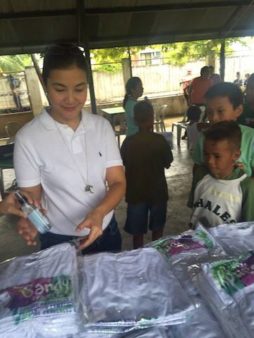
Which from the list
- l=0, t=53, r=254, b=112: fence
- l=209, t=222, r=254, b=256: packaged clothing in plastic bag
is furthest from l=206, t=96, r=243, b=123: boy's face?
l=0, t=53, r=254, b=112: fence

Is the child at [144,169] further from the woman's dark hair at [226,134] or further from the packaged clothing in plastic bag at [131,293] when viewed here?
the packaged clothing in plastic bag at [131,293]

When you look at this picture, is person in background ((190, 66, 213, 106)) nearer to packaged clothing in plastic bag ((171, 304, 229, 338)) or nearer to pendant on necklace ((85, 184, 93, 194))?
pendant on necklace ((85, 184, 93, 194))

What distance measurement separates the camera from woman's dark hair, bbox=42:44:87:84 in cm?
117

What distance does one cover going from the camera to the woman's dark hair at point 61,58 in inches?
46.2

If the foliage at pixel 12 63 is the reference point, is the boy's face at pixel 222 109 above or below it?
below

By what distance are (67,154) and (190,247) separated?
1.99 ft

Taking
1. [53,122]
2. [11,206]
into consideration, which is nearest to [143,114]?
[53,122]

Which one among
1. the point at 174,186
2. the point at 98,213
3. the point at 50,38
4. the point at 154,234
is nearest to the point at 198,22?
the point at 50,38

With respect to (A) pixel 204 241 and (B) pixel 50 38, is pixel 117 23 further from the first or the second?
(A) pixel 204 241

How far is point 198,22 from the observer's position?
4512 mm

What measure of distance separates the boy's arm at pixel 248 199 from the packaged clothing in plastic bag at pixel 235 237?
0.24 meters

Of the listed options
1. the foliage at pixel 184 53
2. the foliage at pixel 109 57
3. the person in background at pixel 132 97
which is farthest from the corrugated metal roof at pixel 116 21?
the foliage at pixel 184 53

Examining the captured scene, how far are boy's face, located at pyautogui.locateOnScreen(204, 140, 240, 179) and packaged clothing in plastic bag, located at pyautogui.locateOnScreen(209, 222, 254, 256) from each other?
37 cm

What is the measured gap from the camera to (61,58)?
1.17m
